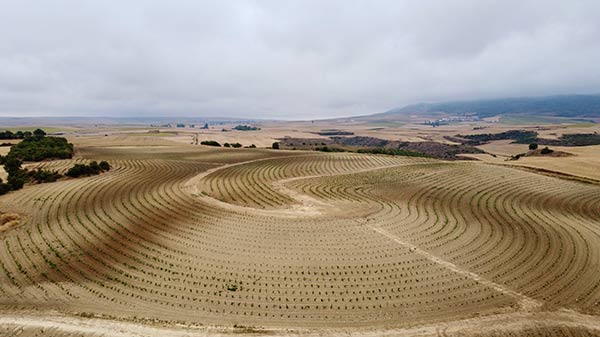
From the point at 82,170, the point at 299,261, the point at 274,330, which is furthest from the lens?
the point at 82,170

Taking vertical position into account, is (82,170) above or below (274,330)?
above

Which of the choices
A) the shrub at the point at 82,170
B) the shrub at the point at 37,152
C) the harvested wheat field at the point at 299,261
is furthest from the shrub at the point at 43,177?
the shrub at the point at 37,152

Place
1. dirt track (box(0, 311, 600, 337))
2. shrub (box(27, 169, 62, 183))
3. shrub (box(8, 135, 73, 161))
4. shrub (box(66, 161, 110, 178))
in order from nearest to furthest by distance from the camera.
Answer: dirt track (box(0, 311, 600, 337))
shrub (box(27, 169, 62, 183))
shrub (box(66, 161, 110, 178))
shrub (box(8, 135, 73, 161))

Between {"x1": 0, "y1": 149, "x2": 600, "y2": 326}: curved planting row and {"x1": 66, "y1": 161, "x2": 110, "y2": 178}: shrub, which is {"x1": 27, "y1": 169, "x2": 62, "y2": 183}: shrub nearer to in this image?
{"x1": 66, "y1": 161, "x2": 110, "y2": 178}: shrub

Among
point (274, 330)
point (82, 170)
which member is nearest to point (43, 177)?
point (82, 170)

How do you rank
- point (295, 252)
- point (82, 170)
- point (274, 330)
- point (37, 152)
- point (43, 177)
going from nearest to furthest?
point (274, 330)
point (295, 252)
point (43, 177)
point (82, 170)
point (37, 152)

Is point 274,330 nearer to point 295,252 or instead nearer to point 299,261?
point 299,261

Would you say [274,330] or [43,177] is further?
[43,177]

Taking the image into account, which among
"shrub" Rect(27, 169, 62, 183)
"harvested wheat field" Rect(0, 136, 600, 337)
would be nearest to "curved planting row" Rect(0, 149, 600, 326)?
"harvested wheat field" Rect(0, 136, 600, 337)

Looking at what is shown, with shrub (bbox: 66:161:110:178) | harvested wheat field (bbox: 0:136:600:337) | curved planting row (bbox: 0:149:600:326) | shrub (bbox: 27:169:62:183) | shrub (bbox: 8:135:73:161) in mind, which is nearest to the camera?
harvested wheat field (bbox: 0:136:600:337)
